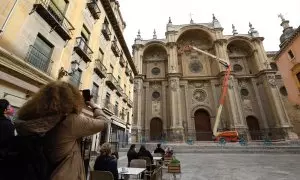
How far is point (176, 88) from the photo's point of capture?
26312mm

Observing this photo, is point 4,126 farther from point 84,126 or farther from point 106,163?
point 106,163

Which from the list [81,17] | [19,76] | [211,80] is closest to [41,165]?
[19,76]

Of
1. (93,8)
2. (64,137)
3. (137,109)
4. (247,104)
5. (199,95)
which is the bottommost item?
(64,137)

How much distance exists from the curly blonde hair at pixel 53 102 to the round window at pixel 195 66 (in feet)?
99.2

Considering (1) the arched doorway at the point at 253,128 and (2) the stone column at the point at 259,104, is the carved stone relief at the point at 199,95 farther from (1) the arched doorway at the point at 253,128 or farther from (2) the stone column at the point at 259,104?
(2) the stone column at the point at 259,104

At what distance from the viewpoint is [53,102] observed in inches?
54.7

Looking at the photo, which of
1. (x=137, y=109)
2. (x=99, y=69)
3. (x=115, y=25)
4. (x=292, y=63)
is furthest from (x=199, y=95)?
(x=99, y=69)

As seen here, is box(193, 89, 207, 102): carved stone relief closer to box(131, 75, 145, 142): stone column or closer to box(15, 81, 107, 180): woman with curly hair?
box(131, 75, 145, 142): stone column

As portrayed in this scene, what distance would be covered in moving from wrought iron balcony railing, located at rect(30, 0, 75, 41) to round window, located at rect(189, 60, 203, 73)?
24.4m

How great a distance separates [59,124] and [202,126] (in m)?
26.8

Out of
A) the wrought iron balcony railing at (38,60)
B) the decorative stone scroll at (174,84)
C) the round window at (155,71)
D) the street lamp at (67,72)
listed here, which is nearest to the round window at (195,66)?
the decorative stone scroll at (174,84)

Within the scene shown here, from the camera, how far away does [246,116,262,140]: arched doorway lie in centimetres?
2447

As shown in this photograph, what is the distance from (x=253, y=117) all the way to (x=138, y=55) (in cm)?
2166

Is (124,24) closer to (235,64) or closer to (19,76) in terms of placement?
(19,76)
